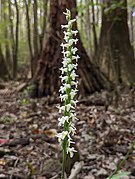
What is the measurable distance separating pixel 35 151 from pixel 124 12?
6156 millimetres

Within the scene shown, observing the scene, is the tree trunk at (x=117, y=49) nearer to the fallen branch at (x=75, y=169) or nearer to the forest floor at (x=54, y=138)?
the forest floor at (x=54, y=138)

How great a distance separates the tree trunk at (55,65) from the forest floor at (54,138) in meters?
0.65

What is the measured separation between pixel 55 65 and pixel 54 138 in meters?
3.08

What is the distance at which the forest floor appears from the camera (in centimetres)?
327

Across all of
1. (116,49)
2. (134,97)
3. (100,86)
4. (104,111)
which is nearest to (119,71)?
(116,49)

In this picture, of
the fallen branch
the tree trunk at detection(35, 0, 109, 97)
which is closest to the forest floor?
the fallen branch

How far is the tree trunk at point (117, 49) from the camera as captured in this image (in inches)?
332

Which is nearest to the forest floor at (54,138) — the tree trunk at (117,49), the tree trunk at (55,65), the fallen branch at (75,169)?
the fallen branch at (75,169)

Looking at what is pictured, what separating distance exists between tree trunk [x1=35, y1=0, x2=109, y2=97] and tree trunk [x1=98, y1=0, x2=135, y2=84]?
51.5 inches

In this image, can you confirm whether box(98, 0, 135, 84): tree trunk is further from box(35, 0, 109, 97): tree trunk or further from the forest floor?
the forest floor

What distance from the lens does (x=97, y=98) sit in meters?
6.53

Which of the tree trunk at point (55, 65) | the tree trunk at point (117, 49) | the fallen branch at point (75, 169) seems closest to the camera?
the fallen branch at point (75, 169)

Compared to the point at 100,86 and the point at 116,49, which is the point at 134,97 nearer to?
the point at 100,86

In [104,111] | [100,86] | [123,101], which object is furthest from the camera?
[100,86]
